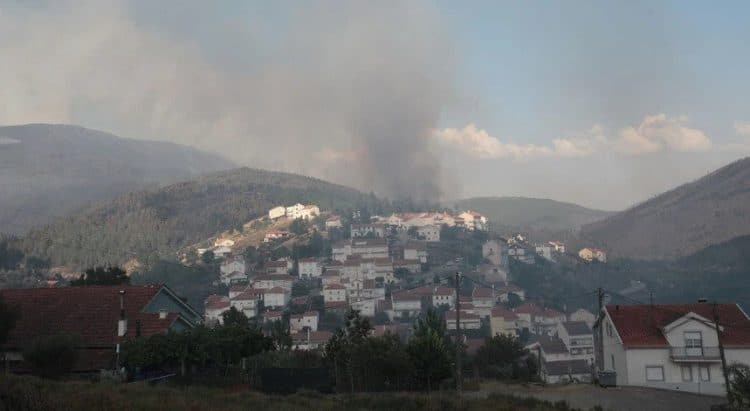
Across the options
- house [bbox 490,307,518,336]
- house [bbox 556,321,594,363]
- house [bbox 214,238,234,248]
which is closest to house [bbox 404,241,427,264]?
house [bbox 490,307,518,336]

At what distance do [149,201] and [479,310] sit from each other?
121 m

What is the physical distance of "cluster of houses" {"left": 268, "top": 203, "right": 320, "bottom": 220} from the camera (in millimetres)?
172250

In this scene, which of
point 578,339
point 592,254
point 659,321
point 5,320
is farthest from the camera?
point 592,254

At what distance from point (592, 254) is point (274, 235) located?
2652 inches

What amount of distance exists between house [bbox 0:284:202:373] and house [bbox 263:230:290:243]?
116 metres

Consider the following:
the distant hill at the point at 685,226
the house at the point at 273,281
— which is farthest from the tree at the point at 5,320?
the distant hill at the point at 685,226

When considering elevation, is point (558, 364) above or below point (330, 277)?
below

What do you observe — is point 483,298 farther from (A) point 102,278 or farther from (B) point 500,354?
(A) point 102,278

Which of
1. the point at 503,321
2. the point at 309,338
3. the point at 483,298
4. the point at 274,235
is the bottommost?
the point at 309,338

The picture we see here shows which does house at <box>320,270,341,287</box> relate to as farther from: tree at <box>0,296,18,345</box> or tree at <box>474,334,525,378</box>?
tree at <box>0,296,18,345</box>

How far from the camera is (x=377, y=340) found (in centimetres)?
2269

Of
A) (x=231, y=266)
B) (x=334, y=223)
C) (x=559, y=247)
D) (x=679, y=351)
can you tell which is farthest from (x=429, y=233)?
(x=679, y=351)

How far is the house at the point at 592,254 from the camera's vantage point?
150887 mm

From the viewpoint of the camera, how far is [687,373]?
28109 millimetres
